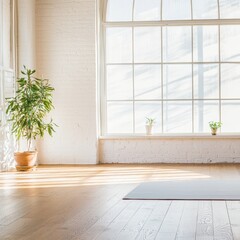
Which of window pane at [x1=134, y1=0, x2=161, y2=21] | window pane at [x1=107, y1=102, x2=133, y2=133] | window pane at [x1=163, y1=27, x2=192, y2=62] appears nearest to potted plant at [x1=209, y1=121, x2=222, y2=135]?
window pane at [x1=163, y1=27, x2=192, y2=62]

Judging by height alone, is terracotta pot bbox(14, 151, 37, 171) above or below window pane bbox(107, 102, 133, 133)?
below

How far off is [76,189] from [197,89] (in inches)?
152

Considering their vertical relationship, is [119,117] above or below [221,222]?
above

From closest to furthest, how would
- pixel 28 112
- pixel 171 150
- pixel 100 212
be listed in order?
pixel 100 212
pixel 28 112
pixel 171 150

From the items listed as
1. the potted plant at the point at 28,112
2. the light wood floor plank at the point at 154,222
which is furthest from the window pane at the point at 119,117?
the light wood floor plank at the point at 154,222

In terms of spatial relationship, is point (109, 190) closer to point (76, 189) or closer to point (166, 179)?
point (76, 189)

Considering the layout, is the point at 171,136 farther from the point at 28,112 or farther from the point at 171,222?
the point at 171,222

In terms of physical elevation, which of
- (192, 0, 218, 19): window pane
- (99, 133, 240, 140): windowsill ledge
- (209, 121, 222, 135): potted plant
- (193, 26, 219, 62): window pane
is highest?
(192, 0, 218, 19): window pane

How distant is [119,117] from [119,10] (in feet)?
5.87

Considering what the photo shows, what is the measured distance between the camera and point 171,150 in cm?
959

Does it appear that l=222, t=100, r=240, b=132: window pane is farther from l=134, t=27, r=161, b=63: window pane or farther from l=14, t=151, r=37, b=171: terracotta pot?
l=14, t=151, r=37, b=171: terracotta pot

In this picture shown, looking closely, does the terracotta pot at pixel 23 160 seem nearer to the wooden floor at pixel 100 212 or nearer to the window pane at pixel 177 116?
the wooden floor at pixel 100 212

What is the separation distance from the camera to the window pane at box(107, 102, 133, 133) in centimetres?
983

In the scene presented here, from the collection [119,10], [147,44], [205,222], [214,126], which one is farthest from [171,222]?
[119,10]
